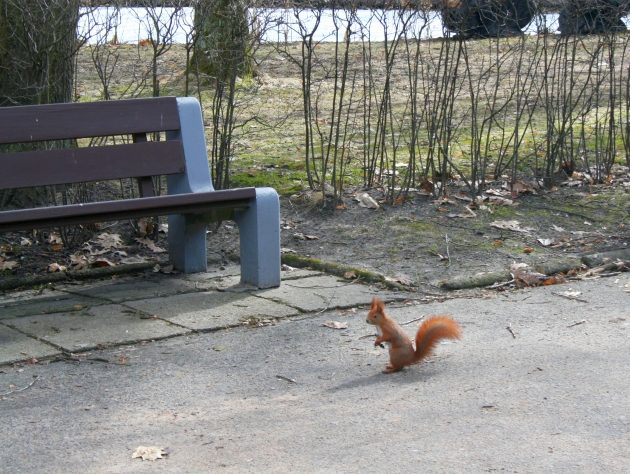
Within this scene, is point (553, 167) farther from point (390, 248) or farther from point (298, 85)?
point (298, 85)

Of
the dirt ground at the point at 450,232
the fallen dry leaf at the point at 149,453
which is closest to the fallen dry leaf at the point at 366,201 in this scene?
the dirt ground at the point at 450,232

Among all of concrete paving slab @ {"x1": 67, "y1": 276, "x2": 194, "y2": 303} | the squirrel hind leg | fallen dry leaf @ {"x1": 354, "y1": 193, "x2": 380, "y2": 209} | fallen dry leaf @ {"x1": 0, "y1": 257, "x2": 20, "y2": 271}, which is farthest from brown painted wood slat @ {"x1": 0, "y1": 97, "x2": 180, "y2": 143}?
the squirrel hind leg

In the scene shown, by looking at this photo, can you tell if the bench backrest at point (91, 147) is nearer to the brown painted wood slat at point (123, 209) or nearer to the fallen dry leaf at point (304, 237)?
the brown painted wood slat at point (123, 209)

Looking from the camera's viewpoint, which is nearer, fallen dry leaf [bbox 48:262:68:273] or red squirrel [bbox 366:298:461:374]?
red squirrel [bbox 366:298:461:374]

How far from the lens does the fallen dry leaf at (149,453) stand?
11.4 feet

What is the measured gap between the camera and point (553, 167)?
779 centimetres

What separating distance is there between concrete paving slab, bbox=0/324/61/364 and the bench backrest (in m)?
0.93

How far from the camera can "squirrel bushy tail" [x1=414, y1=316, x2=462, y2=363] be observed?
13.9ft

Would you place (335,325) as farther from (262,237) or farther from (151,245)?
(151,245)

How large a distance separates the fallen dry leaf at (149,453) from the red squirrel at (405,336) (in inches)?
45.6

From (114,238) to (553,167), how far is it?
3331 mm

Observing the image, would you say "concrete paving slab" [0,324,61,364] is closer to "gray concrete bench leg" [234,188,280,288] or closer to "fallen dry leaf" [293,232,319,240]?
"gray concrete bench leg" [234,188,280,288]

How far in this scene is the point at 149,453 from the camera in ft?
11.5

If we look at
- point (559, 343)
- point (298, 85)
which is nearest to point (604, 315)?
point (559, 343)
